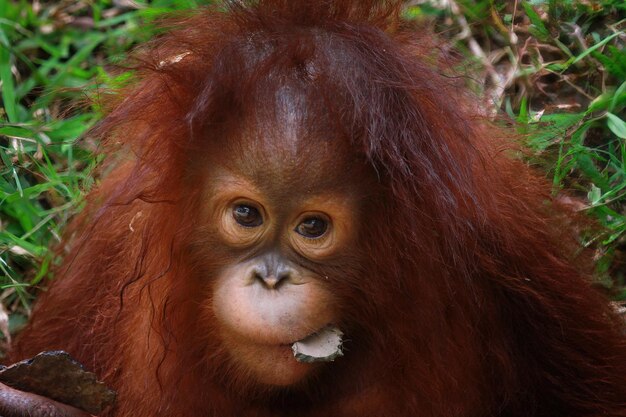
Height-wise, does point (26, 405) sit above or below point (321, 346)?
below

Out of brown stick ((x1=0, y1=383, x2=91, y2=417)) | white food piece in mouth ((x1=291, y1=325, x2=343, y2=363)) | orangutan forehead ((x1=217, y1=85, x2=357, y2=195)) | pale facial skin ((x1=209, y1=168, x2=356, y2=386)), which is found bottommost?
brown stick ((x1=0, y1=383, x2=91, y2=417))

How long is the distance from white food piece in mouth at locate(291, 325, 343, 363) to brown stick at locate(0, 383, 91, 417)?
0.64 m

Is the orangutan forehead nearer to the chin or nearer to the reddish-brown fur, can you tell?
the reddish-brown fur

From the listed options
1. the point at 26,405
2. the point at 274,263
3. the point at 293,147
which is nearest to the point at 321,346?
the point at 274,263

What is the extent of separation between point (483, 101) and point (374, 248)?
778 millimetres

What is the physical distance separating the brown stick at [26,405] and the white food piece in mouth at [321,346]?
0.64 meters

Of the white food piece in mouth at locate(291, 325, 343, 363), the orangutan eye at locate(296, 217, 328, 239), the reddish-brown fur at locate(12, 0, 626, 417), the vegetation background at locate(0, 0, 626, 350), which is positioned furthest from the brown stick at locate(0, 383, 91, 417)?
the vegetation background at locate(0, 0, 626, 350)

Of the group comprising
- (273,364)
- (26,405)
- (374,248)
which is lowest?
(26,405)

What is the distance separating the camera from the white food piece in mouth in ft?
9.11

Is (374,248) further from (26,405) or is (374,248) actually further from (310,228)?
(26,405)

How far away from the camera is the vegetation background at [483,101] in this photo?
12.9 feet

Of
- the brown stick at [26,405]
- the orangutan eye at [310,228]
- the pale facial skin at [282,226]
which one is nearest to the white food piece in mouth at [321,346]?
the pale facial skin at [282,226]

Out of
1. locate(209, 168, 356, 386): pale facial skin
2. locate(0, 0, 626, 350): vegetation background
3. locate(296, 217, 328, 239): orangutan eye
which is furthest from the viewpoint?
locate(0, 0, 626, 350): vegetation background

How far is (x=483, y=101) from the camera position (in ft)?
11.3
